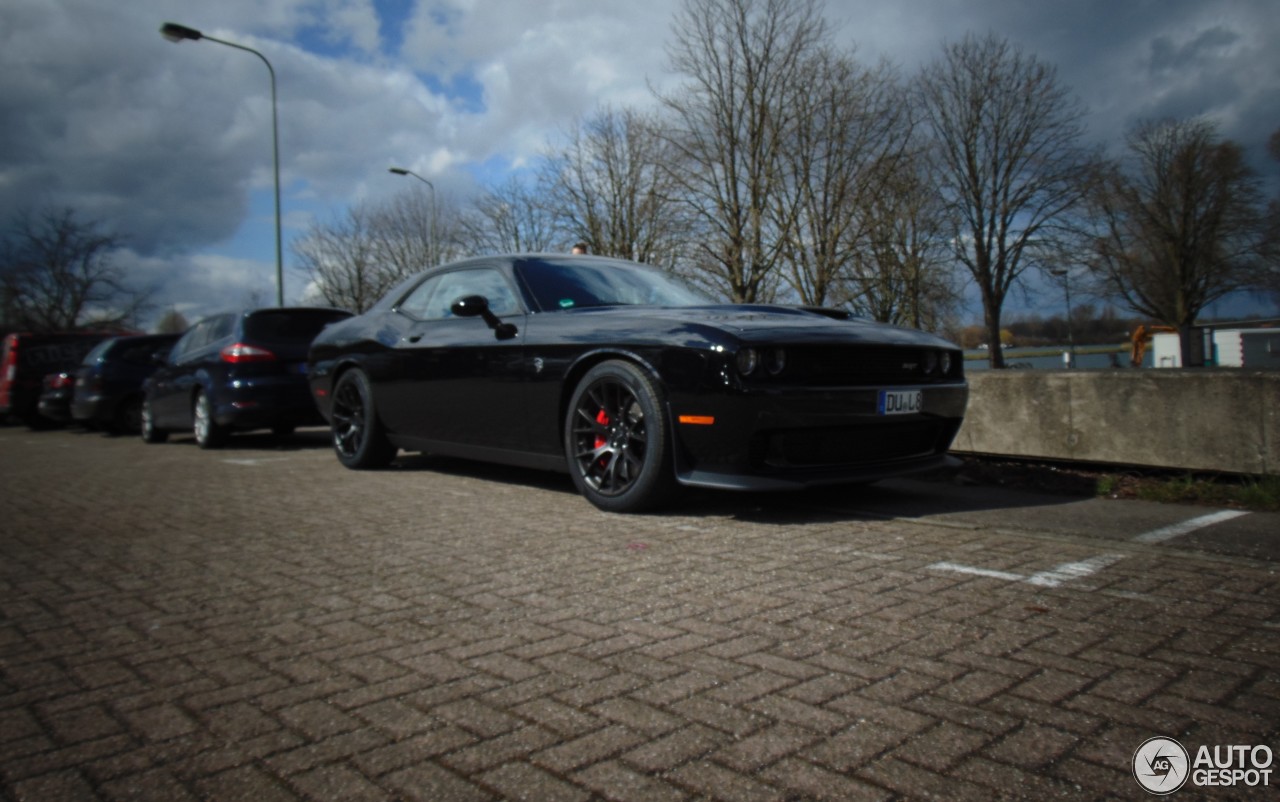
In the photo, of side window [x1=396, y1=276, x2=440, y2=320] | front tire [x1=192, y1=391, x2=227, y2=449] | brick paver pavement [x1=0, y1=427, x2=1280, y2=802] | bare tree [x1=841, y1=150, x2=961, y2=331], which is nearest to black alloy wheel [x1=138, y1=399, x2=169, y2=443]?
front tire [x1=192, y1=391, x2=227, y2=449]

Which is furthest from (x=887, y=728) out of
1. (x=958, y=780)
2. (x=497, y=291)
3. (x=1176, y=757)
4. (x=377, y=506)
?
(x=497, y=291)

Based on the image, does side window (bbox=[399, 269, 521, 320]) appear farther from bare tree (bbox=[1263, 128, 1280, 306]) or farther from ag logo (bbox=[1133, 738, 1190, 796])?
bare tree (bbox=[1263, 128, 1280, 306])

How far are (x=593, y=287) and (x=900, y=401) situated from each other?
2039mm

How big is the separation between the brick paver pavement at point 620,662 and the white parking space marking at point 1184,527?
34cm

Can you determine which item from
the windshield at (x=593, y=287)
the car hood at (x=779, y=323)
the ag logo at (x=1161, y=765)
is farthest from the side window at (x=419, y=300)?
the ag logo at (x=1161, y=765)

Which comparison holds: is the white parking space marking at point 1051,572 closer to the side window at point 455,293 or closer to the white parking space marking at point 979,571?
the white parking space marking at point 979,571

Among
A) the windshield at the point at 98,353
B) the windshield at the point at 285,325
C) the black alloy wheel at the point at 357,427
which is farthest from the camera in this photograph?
the windshield at the point at 98,353

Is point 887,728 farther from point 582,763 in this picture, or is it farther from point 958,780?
point 582,763

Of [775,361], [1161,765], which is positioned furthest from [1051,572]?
[1161,765]

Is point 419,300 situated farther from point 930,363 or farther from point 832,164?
point 832,164

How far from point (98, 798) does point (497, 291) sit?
13.9 feet

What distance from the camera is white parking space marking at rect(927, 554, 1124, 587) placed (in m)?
3.19

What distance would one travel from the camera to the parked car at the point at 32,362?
1583 centimetres

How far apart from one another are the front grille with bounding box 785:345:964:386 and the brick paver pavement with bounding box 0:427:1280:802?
0.71 meters
